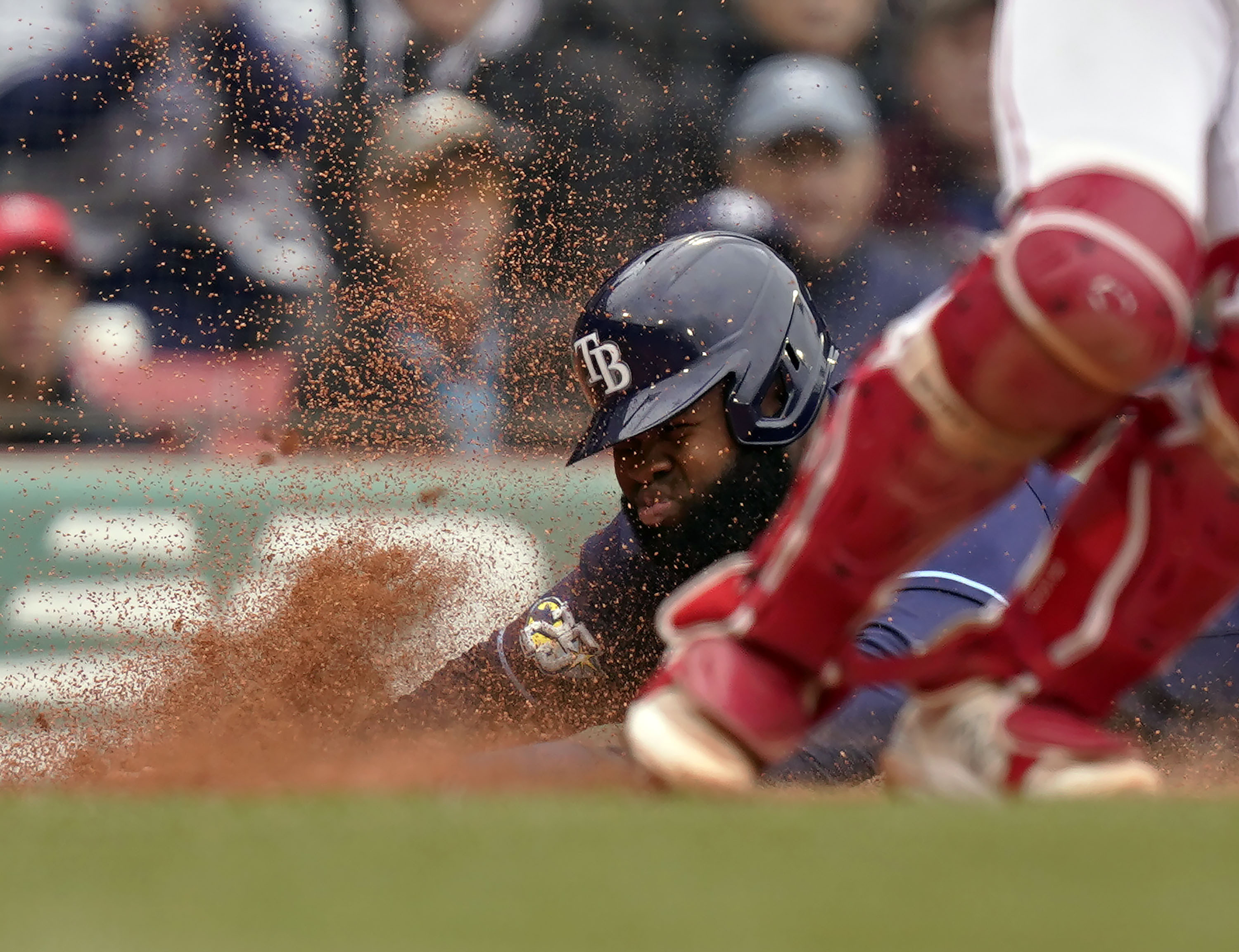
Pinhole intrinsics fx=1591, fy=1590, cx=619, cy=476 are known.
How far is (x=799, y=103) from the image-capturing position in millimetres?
4457

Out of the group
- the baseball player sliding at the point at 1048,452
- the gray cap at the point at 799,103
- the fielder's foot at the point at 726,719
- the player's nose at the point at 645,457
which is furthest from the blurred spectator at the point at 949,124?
the fielder's foot at the point at 726,719

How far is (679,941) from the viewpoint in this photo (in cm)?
99

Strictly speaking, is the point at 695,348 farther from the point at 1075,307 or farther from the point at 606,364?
the point at 1075,307

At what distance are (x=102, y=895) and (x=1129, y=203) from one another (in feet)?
3.76

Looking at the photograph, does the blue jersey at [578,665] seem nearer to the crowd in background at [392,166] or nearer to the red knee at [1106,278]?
the crowd in background at [392,166]

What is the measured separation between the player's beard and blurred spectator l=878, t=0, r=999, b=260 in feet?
5.64

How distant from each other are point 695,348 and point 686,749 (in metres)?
1.27

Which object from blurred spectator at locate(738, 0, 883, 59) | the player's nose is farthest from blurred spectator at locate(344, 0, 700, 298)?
the player's nose

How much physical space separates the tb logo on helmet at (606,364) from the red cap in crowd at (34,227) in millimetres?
2242

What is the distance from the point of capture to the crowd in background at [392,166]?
14.3 ft

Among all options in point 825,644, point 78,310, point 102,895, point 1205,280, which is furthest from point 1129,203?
point 78,310

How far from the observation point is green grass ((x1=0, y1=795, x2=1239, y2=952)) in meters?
1.02

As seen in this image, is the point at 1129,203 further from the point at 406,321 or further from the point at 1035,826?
the point at 406,321

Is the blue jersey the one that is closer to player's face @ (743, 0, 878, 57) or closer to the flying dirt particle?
the flying dirt particle
